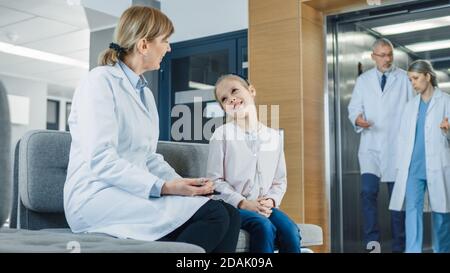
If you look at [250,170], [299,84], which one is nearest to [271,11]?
[299,84]

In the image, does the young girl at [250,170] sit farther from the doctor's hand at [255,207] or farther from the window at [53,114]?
the window at [53,114]

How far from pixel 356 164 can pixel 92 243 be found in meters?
2.43

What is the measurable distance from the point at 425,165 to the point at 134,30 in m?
1.97

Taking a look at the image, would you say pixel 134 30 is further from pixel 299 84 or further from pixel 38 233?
pixel 299 84

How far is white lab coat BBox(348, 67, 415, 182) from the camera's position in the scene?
2945 mm

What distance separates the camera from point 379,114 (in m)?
3.02

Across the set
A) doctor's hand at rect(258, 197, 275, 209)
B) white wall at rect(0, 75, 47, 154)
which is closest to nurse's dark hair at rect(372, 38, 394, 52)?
doctor's hand at rect(258, 197, 275, 209)

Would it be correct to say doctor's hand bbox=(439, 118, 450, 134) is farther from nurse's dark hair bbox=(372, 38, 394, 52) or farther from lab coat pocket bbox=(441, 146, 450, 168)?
nurse's dark hair bbox=(372, 38, 394, 52)

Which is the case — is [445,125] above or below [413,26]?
below

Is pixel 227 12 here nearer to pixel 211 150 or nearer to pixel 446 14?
pixel 446 14

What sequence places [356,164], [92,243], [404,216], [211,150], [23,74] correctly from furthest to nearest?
[23,74] < [356,164] < [404,216] < [211,150] < [92,243]

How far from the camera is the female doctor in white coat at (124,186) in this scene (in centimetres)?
105

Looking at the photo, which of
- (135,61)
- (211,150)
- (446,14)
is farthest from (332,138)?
(135,61)
